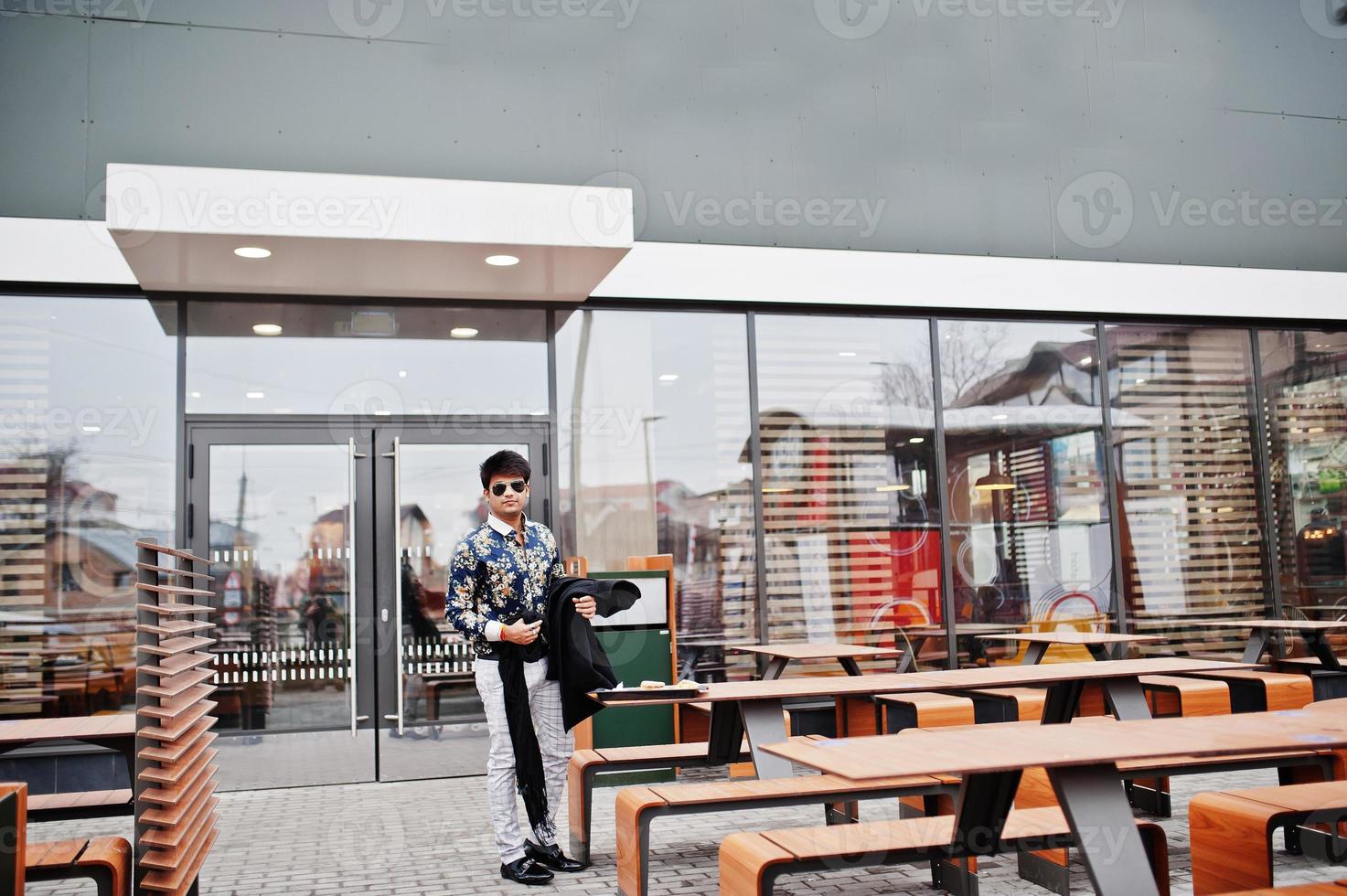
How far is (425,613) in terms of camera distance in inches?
322

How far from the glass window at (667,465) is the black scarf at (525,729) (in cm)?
307

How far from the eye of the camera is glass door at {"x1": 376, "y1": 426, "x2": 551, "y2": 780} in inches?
317

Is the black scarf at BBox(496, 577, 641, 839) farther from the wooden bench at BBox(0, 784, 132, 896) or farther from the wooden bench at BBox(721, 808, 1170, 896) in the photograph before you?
the wooden bench at BBox(0, 784, 132, 896)

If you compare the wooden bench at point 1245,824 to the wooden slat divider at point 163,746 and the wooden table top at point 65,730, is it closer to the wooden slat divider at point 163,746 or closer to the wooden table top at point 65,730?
the wooden slat divider at point 163,746

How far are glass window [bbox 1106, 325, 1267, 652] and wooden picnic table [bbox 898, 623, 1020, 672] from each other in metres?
1.21

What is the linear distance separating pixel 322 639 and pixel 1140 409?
21.9 feet

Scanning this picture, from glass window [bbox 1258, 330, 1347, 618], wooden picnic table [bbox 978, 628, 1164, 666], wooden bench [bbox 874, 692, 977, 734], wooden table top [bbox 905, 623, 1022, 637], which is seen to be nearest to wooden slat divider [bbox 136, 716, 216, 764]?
wooden bench [bbox 874, 692, 977, 734]

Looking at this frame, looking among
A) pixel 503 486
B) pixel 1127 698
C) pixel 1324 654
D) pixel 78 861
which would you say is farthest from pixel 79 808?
pixel 1324 654

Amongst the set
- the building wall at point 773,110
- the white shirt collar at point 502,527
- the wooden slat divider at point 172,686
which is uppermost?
the building wall at point 773,110

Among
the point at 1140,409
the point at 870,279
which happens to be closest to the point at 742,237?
the point at 870,279

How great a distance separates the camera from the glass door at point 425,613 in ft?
26.4

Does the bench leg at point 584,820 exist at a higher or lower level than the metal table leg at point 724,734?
lower

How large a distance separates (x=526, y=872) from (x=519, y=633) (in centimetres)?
102

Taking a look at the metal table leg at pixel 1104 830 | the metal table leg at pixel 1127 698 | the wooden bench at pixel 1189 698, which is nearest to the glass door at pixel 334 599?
the metal table leg at pixel 1127 698
